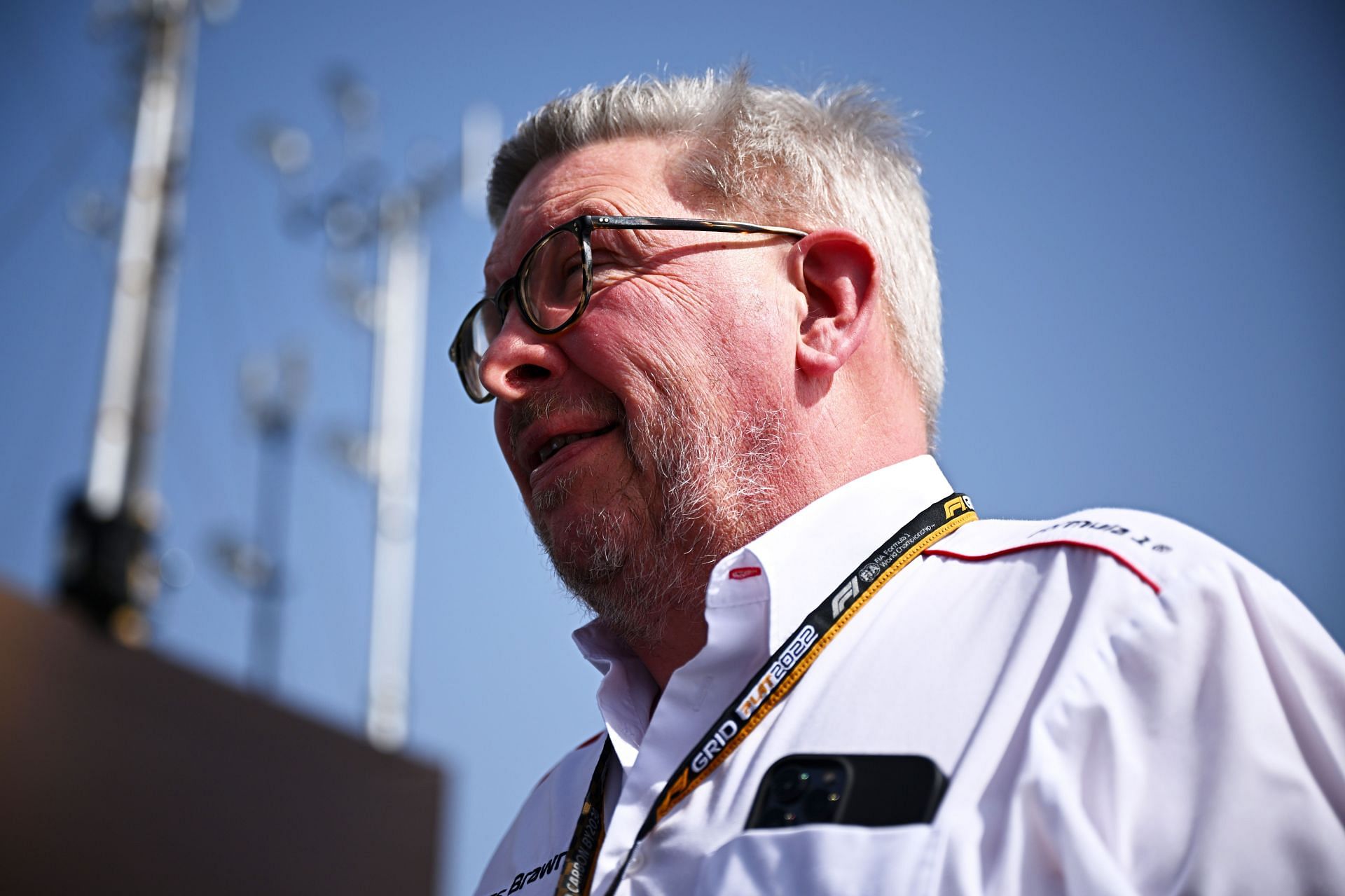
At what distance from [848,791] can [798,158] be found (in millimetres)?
1409

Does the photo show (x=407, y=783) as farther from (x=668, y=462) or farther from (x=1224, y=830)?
(x=1224, y=830)

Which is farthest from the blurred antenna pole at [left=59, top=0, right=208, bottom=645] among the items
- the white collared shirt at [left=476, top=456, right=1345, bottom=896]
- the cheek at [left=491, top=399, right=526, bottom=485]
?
the white collared shirt at [left=476, top=456, right=1345, bottom=896]

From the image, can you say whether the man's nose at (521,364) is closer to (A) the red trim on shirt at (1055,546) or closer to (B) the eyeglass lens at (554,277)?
(B) the eyeglass lens at (554,277)

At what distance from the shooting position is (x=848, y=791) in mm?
1446

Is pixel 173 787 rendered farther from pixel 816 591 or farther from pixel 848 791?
pixel 848 791

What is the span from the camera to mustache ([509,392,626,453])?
2111mm

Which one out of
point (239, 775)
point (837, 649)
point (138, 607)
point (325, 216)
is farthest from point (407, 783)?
point (325, 216)

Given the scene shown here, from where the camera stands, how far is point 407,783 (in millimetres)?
5746

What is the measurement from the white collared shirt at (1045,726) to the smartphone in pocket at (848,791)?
17 millimetres

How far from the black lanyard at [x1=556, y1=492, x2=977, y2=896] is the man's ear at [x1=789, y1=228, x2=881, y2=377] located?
1.29 feet

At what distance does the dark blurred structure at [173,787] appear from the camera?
4.09 meters

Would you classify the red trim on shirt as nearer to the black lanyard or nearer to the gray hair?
the black lanyard

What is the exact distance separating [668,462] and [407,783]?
4.25 m

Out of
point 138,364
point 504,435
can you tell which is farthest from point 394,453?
point 504,435
